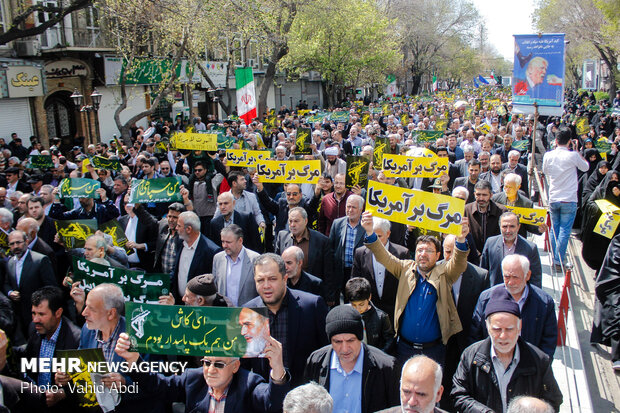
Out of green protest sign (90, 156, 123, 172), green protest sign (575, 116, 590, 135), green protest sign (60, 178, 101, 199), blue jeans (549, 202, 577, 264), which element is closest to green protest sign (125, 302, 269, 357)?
green protest sign (60, 178, 101, 199)

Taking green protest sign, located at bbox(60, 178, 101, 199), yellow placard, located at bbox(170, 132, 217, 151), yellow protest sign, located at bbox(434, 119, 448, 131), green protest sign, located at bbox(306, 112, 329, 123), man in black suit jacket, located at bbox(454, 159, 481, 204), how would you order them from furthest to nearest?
green protest sign, located at bbox(306, 112, 329, 123) → yellow protest sign, located at bbox(434, 119, 448, 131) → yellow placard, located at bbox(170, 132, 217, 151) → man in black suit jacket, located at bbox(454, 159, 481, 204) → green protest sign, located at bbox(60, 178, 101, 199)

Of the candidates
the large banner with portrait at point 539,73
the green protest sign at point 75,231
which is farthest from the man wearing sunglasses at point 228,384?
the large banner with portrait at point 539,73

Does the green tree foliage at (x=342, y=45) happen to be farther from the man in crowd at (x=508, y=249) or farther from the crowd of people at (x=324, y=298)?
the man in crowd at (x=508, y=249)

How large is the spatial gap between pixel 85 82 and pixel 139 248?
1916 centimetres

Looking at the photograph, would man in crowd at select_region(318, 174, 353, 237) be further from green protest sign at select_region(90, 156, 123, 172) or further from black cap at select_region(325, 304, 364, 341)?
green protest sign at select_region(90, 156, 123, 172)

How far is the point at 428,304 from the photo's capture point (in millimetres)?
4707

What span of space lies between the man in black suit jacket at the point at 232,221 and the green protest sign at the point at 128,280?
2.25 metres

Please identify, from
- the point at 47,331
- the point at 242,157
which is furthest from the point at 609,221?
the point at 47,331

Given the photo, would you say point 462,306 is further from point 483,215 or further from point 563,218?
point 563,218

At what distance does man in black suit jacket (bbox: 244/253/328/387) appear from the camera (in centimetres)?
428

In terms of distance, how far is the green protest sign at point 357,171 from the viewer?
27.0ft

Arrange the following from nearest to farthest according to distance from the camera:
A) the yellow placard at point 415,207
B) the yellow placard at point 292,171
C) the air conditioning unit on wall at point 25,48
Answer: the yellow placard at point 415,207
the yellow placard at point 292,171
the air conditioning unit on wall at point 25,48

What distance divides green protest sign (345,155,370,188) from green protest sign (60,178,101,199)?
3.53 m

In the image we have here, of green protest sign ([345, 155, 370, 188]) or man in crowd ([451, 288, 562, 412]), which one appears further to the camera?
green protest sign ([345, 155, 370, 188])
